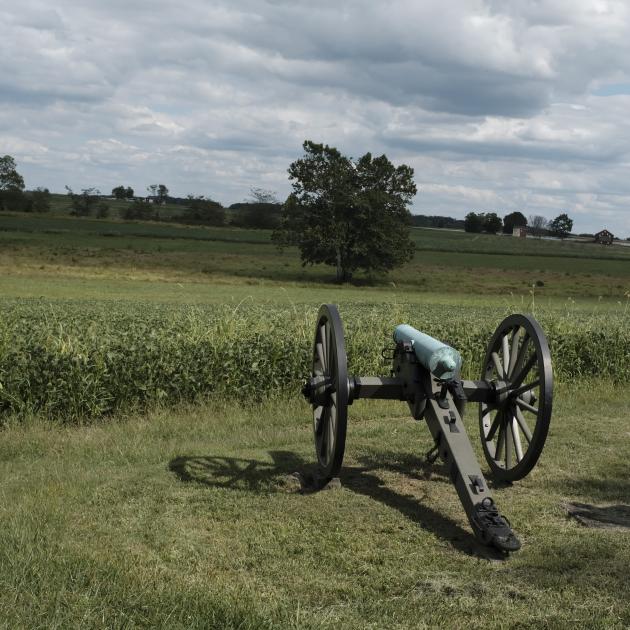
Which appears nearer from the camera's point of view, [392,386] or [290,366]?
[392,386]

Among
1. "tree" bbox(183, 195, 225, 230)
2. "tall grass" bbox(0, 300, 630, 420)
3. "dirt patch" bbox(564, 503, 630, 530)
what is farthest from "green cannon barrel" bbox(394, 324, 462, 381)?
"tree" bbox(183, 195, 225, 230)

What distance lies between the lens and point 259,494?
20.0 feet

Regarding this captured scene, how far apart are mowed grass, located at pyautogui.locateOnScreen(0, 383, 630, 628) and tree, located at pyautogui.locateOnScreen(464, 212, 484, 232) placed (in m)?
130

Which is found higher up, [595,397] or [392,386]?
[392,386]

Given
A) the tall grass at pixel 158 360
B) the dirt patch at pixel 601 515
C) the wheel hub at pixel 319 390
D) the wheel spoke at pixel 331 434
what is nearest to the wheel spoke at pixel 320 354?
the wheel hub at pixel 319 390

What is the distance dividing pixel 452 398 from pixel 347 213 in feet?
165

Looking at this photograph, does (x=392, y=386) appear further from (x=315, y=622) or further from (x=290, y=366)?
(x=290, y=366)

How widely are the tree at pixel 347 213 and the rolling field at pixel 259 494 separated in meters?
41.1

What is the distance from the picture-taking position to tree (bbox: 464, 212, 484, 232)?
133875 millimetres

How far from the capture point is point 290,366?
33.0 feet

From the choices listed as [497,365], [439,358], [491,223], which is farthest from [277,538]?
[491,223]

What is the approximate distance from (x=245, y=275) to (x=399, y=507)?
49372 millimetres

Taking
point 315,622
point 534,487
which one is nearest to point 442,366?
point 534,487

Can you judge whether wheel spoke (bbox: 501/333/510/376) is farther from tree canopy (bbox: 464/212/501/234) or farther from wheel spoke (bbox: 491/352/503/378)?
tree canopy (bbox: 464/212/501/234)
